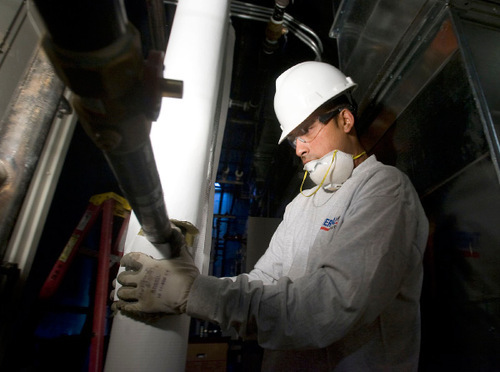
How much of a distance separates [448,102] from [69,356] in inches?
85.7

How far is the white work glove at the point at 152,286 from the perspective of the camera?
64 cm

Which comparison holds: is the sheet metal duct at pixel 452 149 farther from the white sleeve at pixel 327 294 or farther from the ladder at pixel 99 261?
the ladder at pixel 99 261

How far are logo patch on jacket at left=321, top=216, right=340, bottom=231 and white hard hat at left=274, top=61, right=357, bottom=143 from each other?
520 mm

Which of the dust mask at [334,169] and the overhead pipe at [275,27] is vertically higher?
the overhead pipe at [275,27]

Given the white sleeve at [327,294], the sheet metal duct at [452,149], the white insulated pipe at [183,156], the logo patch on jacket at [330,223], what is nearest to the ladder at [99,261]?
the white insulated pipe at [183,156]

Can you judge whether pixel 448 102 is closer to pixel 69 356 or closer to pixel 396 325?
pixel 396 325

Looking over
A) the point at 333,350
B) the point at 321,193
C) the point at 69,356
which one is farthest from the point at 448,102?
the point at 69,356

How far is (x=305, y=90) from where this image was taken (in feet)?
4.16

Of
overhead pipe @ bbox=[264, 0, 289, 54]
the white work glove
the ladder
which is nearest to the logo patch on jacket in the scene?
the white work glove

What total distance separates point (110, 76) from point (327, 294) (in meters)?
0.58

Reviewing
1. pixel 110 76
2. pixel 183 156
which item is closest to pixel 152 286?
pixel 183 156

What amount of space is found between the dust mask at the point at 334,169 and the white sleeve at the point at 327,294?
0.38 meters

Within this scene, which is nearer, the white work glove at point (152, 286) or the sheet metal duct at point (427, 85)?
the white work glove at point (152, 286)

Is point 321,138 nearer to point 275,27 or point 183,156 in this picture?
point 183,156
